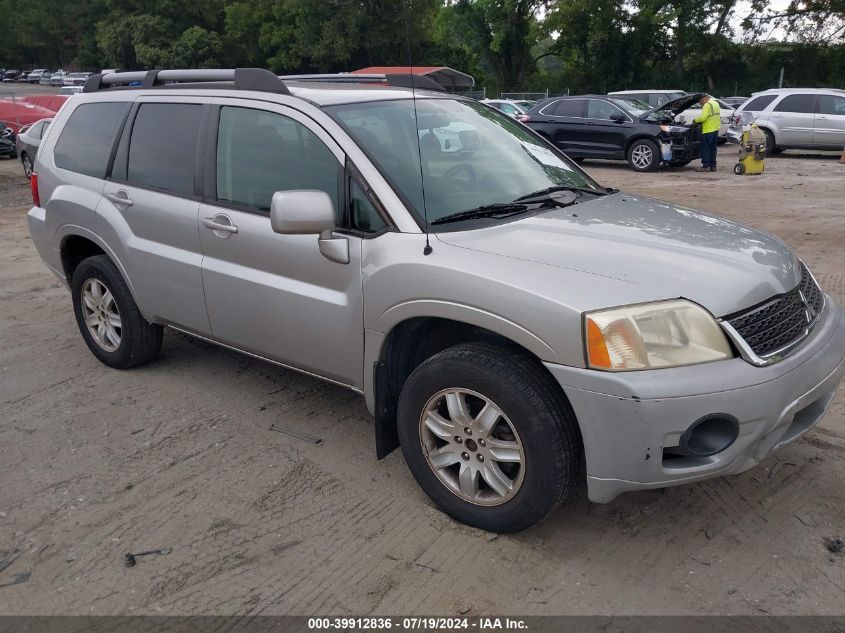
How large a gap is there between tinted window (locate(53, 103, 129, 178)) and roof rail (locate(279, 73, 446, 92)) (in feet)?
3.71

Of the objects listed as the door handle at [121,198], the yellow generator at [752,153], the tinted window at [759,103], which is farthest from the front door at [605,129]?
the door handle at [121,198]

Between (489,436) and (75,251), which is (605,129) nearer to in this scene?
→ (75,251)

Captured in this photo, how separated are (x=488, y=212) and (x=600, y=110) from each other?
1522 centimetres

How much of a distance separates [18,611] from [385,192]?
2.18 m

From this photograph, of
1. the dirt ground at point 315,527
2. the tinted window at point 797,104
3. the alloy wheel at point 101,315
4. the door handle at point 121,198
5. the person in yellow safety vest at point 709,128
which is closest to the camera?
the dirt ground at point 315,527

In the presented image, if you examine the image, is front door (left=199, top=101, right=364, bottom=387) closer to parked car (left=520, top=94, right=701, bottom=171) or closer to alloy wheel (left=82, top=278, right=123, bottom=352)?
alloy wheel (left=82, top=278, right=123, bottom=352)

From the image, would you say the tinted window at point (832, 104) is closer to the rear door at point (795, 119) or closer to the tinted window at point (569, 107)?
the rear door at point (795, 119)

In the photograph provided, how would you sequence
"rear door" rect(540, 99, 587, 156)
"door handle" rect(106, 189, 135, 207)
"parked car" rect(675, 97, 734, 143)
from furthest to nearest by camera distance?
"parked car" rect(675, 97, 734, 143)
"rear door" rect(540, 99, 587, 156)
"door handle" rect(106, 189, 135, 207)

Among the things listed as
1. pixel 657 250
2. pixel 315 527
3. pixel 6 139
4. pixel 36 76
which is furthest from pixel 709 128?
pixel 36 76

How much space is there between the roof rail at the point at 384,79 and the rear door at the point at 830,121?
16.9 meters

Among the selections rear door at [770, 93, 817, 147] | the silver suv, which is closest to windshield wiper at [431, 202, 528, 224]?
the silver suv

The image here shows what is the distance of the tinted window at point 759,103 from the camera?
19.1m

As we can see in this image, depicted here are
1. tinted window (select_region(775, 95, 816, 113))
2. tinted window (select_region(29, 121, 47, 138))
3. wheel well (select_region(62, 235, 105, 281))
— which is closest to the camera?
wheel well (select_region(62, 235, 105, 281))

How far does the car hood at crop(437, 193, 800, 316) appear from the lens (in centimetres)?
291
